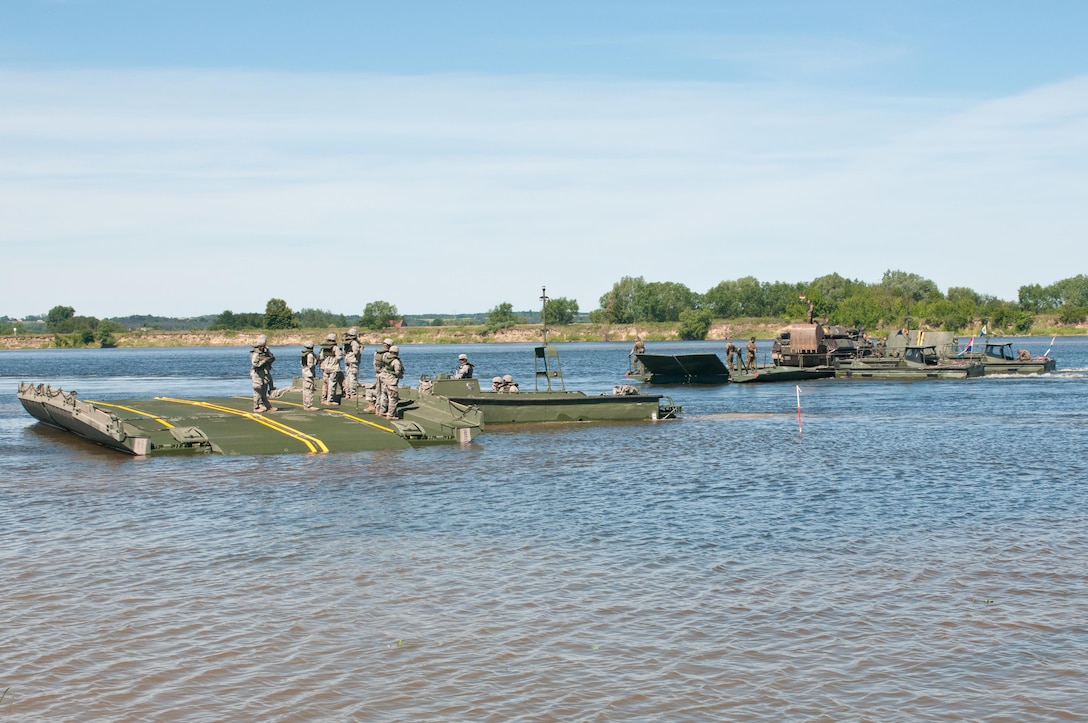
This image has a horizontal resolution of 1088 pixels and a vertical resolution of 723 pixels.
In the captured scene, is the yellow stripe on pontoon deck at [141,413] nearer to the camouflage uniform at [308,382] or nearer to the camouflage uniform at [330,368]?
the camouflage uniform at [308,382]

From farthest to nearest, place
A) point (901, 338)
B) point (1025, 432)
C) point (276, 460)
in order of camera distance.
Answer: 1. point (901, 338)
2. point (1025, 432)
3. point (276, 460)

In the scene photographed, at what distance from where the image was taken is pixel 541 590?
12.8 m

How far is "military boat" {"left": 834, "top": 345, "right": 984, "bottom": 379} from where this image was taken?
206 feet

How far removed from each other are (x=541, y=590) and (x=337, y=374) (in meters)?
19.6

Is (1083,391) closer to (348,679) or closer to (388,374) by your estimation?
(388,374)

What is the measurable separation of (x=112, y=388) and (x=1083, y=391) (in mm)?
54141

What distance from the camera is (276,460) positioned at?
81.5 feet

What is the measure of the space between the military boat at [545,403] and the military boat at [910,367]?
1237 inches

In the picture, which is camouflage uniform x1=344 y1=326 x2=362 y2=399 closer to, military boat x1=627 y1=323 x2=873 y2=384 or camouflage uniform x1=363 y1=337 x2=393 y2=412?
camouflage uniform x1=363 y1=337 x2=393 y2=412

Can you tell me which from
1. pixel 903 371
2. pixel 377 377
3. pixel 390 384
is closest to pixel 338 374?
→ pixel 377 377

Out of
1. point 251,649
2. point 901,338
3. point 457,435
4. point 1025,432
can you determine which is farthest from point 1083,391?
point 251,649

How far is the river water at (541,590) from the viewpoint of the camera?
30.7 feet

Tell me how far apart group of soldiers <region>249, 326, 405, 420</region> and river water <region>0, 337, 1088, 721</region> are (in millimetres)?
4751

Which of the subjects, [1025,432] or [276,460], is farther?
[1025,432]
